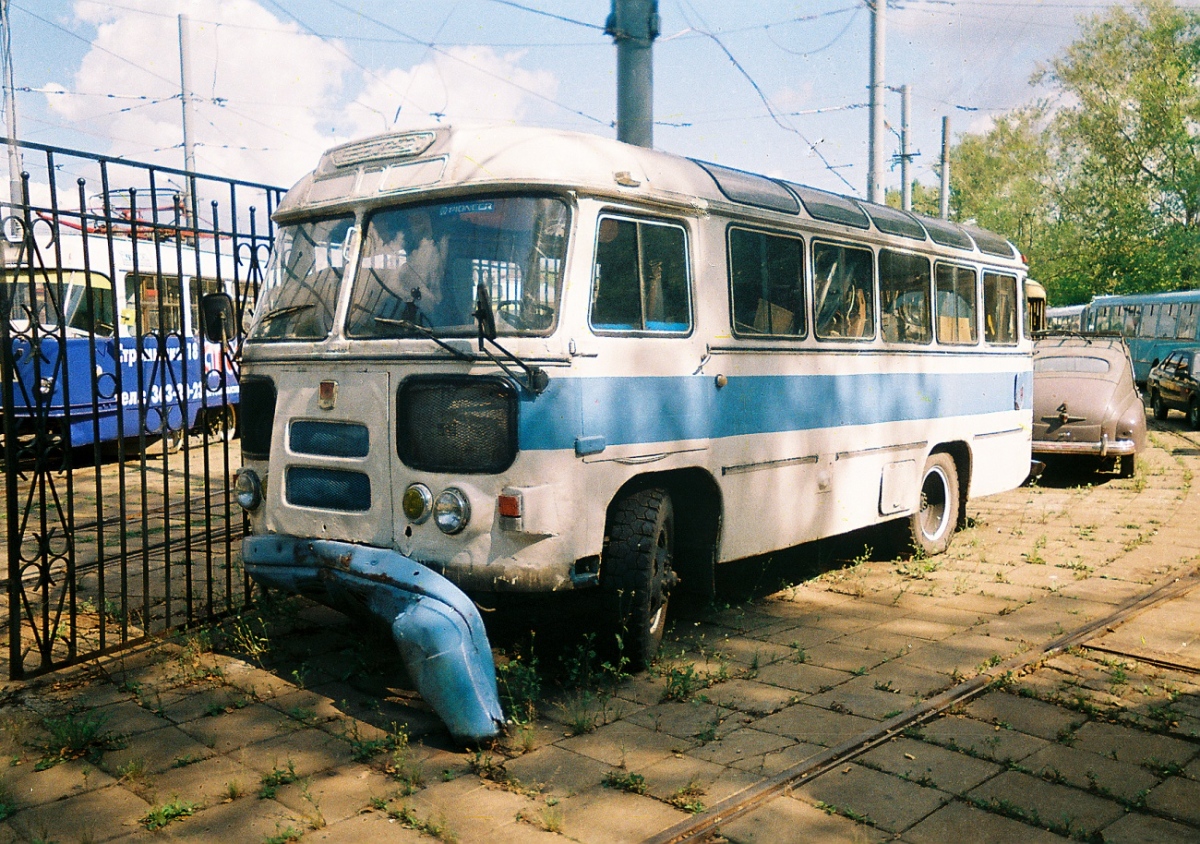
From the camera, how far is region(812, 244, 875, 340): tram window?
7227 mm

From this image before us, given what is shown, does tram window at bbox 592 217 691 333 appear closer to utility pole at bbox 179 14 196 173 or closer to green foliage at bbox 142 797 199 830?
green foliage at bbox 142 797 199 830

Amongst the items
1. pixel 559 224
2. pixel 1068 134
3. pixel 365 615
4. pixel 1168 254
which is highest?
pixel 1068 134

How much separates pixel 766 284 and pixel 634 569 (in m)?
2.13

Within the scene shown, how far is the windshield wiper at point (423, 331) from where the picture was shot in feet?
16.8

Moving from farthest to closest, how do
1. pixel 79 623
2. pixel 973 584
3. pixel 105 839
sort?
pixel 973 584, pixel 79 623, pixel 105 839

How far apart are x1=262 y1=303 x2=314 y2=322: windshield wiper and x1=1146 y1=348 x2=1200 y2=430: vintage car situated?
19548mm

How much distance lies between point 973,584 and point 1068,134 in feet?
122

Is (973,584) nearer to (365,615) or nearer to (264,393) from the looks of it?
(365,615)

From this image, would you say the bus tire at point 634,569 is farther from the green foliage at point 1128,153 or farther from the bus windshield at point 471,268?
the green foliage at point 1128,153

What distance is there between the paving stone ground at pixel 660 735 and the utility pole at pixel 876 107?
10.3 meters

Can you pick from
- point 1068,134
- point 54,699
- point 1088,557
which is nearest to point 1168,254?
point 1068,134

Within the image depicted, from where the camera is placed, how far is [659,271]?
5812mm

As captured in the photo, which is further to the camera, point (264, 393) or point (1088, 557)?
point (1088, 557)

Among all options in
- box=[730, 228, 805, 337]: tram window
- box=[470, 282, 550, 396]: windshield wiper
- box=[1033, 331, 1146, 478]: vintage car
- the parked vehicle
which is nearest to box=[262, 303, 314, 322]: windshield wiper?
box=[470, 282, 550, 396]: windshield wiper
